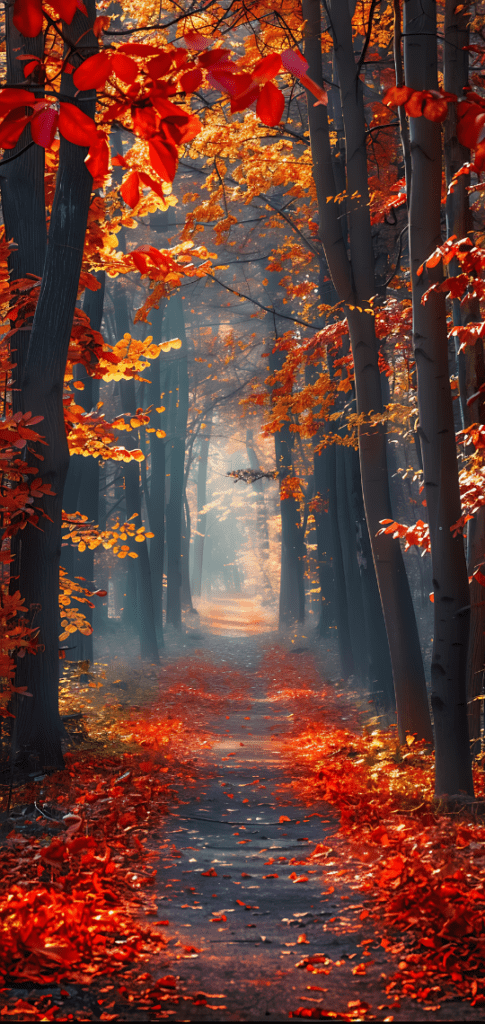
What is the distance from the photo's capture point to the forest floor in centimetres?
280

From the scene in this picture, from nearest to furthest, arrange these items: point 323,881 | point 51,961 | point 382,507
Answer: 1. point 51,961
2. point 323,881
3. point 382,507

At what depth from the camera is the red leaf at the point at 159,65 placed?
2414 millimetres

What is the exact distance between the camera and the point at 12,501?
488 centimetres

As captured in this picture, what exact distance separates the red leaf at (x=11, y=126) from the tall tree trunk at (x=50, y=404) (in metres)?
3.80

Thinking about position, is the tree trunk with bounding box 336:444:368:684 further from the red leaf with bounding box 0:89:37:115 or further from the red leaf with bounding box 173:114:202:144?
the red leaf with bounding box 0:89:37:115

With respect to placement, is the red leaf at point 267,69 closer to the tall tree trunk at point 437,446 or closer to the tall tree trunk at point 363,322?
the tall tree trunk at point 437,446

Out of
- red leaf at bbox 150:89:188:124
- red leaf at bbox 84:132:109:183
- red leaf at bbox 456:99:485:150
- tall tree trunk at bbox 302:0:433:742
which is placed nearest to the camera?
red leaf at bbox 150:89:188:124

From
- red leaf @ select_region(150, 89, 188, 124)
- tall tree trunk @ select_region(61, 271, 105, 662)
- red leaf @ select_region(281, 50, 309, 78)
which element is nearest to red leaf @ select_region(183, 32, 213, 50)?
red leaf @ select_region(150, 89, 188, 124)

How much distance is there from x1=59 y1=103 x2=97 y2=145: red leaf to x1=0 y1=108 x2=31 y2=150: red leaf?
13 cm

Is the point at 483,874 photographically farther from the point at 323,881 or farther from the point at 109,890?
the point at 109,890

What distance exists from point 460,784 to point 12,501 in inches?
148

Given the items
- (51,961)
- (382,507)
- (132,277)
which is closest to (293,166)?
(382,507)

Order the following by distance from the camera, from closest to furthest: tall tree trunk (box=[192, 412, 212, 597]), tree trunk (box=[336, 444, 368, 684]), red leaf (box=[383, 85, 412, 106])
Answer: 1. red leaf (box=[383, 85, 412, 106])
2. tree trunk (box=[336, 444, 368, 684])
3. tall tree trunk (box=[192, 412, 212, 597])

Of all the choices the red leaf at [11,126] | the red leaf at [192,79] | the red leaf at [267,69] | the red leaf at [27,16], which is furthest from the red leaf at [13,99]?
the red leaf at [267,69]
